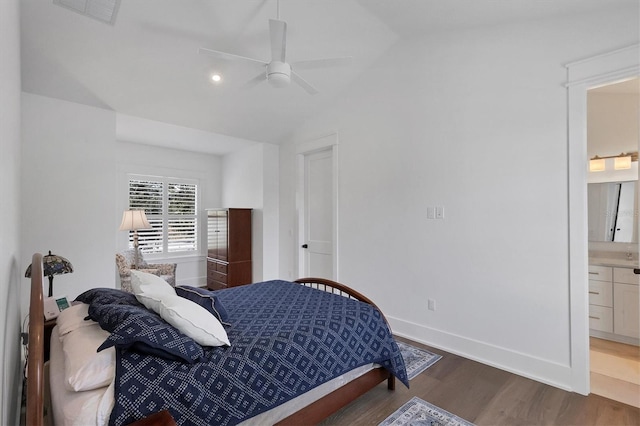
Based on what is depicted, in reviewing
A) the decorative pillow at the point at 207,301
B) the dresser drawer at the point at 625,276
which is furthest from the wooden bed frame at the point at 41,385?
the dresser drawer at the point at 625,276

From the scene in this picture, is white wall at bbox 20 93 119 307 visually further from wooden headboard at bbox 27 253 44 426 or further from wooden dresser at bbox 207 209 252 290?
wooden headboard at bbox 27 253 44 426

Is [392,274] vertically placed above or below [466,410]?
above

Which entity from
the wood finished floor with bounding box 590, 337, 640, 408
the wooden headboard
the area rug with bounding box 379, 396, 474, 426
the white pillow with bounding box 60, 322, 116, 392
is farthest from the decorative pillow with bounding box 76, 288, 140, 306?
the wood finished floor with bounding box 590, 337, 640, 408

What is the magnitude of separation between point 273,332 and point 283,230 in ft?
10.6

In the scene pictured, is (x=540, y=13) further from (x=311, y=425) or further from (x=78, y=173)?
(x=78, y=173)

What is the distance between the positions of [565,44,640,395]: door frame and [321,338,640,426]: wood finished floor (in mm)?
215

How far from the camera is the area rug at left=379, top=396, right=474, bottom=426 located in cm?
194

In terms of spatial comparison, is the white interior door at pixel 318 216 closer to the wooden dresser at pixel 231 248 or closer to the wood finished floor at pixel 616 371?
the wooden dresser at pixel 231 248

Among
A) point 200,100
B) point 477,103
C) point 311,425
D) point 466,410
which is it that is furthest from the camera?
point 200,100

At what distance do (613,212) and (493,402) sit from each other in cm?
279

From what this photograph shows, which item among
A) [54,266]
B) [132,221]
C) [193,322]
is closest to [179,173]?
[132,221]

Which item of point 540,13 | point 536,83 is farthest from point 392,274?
point 540,13

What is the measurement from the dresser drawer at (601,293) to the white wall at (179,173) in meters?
5.81

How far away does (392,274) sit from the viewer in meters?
3.47
